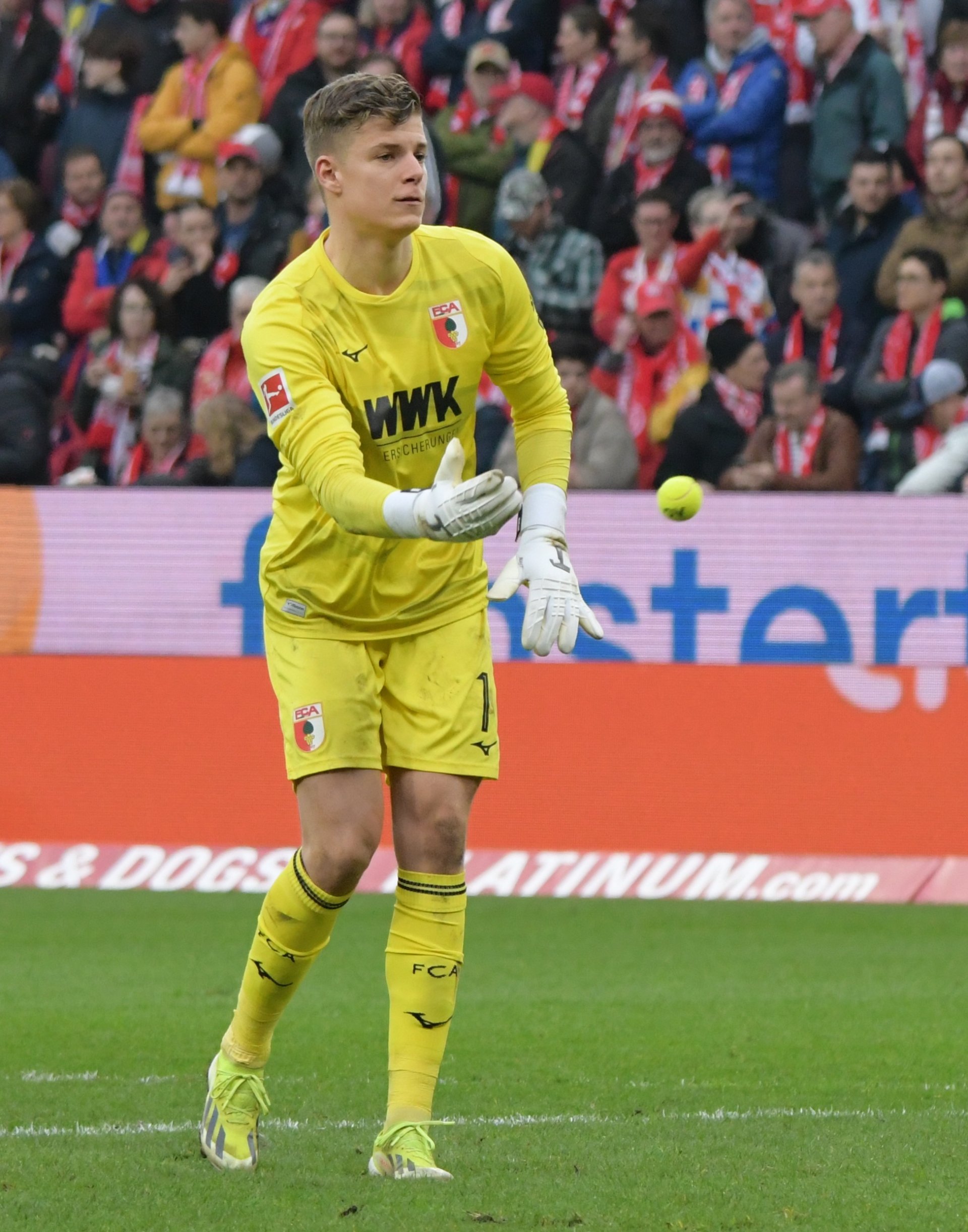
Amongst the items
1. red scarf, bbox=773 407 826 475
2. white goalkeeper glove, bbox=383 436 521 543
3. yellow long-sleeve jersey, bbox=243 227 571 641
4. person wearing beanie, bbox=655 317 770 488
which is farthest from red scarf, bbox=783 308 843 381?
white goalkeeper glove, bbox=383 436 521 543

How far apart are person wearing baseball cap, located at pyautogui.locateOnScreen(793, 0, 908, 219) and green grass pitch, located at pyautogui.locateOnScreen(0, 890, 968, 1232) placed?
5.17 m

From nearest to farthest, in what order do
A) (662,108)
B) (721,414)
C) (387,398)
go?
(387,398)
(721,414)
(662,108)

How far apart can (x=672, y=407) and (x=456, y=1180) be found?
859 cm

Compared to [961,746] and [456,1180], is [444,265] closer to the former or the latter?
[456,1180]

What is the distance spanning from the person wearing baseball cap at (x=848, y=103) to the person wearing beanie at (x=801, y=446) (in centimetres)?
183

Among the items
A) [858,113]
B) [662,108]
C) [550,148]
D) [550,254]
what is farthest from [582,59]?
[858,113]

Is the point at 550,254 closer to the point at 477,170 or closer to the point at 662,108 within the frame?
the point at 477,170

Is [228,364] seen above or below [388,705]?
below

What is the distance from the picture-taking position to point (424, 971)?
16.1ft

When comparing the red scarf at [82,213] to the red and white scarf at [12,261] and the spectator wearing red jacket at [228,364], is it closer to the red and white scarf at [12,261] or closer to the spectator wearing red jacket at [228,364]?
the red and white scarf at [12,261]

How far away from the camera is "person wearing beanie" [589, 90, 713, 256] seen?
13.5 m

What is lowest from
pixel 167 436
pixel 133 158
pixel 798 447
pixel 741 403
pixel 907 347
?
pixel 167 436

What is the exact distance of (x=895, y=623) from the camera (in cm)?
1118

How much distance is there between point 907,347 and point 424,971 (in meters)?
8.05
